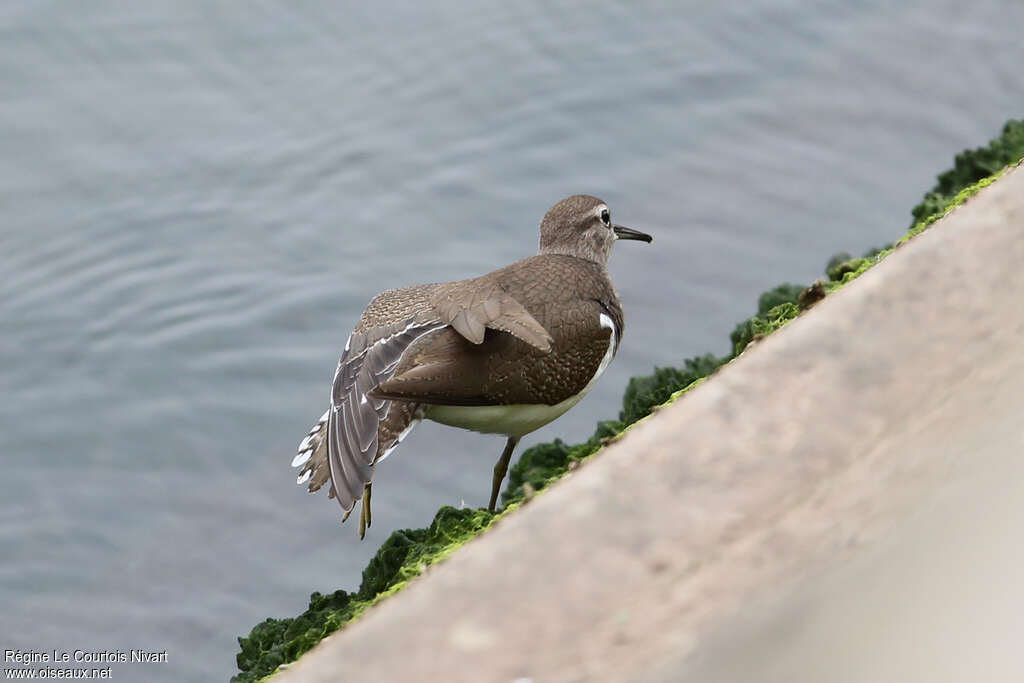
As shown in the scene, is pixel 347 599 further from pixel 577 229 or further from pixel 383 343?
pixel 577 229

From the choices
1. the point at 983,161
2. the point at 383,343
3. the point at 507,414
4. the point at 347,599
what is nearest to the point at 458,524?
the point at 347,599

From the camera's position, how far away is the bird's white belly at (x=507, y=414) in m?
5.34

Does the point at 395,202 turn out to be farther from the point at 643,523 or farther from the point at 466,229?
the point at 643,523

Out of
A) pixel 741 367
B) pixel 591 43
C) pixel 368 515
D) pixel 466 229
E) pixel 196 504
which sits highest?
pixel 591 43

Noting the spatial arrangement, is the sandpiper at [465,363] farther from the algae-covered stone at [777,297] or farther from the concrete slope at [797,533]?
the concrete slope at [797,533]

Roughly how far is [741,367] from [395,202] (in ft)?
20.4

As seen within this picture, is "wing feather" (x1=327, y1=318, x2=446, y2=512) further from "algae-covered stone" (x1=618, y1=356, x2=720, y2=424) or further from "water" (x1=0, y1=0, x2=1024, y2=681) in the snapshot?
"water" (x1=0, y1=0, x2=1024, y2=681)

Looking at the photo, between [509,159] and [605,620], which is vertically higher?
[509,159]

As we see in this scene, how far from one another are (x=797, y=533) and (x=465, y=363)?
114 inches

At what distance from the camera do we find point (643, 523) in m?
2.31

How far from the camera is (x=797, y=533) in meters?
2.34

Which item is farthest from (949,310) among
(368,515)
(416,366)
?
(368,515)

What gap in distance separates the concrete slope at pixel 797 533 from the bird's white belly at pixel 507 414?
2711mm

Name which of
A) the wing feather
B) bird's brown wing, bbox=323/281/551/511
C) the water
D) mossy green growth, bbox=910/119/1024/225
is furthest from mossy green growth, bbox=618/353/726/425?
mossy green growth, bbox=910/119/1024/225
